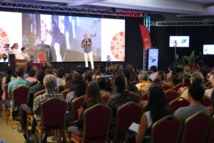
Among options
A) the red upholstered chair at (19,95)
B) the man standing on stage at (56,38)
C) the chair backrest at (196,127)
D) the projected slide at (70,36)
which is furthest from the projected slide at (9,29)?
the chair backrest at (196,127)

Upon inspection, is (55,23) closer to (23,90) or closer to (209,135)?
(23,90)

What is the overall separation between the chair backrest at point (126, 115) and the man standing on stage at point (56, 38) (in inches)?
412

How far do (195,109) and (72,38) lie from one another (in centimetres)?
1163

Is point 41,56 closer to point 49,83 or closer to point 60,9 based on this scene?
point 60,9

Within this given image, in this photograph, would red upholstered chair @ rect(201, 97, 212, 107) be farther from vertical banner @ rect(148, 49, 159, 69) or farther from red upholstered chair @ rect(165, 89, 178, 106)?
vertical banner @ rect(148, 49, 159, 69)

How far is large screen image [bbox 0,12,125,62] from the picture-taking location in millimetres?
12805

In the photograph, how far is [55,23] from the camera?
45.3 feet

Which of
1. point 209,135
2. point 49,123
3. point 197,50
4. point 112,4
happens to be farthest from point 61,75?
point 197,50

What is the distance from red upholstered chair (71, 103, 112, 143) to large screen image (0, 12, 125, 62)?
28.8ft

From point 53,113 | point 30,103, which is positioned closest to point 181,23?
point 30,103

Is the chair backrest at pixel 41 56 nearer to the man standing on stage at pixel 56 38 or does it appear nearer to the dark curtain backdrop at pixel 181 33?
the man standing on stage at pixel 56 38

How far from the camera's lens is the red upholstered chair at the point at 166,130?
9.50 feet

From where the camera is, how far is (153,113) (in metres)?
2.95

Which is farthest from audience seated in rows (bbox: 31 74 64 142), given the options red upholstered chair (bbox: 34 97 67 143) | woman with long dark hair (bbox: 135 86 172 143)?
woman with long dark hair (bbox: 135 86 172 143)
